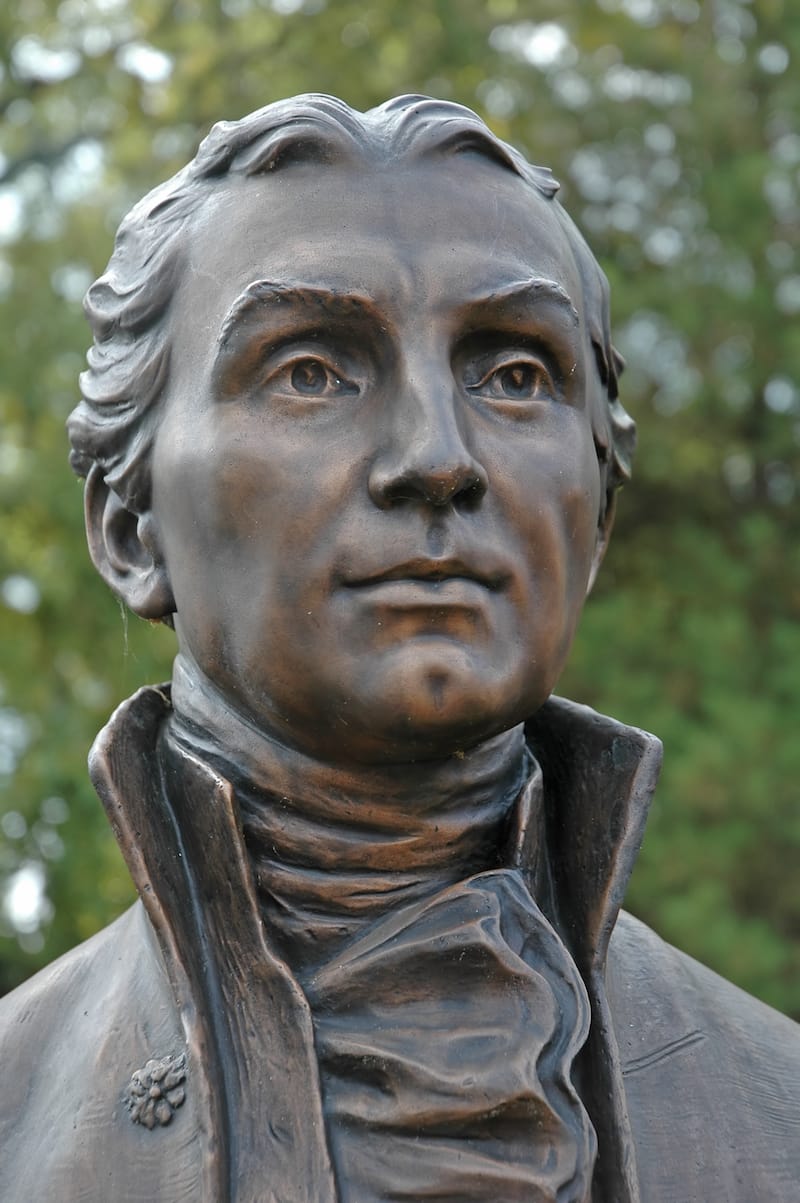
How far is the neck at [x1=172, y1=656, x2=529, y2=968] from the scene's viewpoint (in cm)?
236

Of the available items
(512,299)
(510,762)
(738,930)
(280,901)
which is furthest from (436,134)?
(738,930)

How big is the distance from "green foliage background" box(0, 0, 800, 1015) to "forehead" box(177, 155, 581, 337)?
4459mm

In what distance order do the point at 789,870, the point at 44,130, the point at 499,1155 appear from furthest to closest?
1. the point at 44,130
2. the point at 789,870
3. the point at 499,1155

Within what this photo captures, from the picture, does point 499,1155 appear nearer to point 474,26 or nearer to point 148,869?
point 148,869

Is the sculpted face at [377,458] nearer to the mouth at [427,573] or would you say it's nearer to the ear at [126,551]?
the mouth at [427,573]

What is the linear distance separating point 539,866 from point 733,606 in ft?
17.1

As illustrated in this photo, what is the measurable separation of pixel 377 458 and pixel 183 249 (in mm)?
427

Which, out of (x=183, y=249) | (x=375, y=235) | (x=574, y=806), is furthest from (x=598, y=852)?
(x=183, y=249)

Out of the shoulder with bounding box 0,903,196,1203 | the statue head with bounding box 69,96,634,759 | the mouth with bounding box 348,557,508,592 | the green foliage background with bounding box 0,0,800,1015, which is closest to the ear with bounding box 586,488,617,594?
the statue head with bounding box 69,96,634,759

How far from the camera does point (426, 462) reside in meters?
2.16

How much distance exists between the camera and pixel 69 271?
25.5 ft

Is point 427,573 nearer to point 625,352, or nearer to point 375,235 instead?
point 375,235

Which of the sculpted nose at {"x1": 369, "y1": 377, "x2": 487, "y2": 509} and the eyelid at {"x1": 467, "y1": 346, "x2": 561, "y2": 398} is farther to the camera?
the eyelid at {"x1": 467, "y1": 346, "x2": 561, "y2": 398}

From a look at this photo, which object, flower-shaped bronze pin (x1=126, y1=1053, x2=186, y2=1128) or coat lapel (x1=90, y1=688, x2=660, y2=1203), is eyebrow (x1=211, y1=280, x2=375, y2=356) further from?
flower-shaped bronze pin (x1=126, y1=1053, x2=186, y2=1128)
